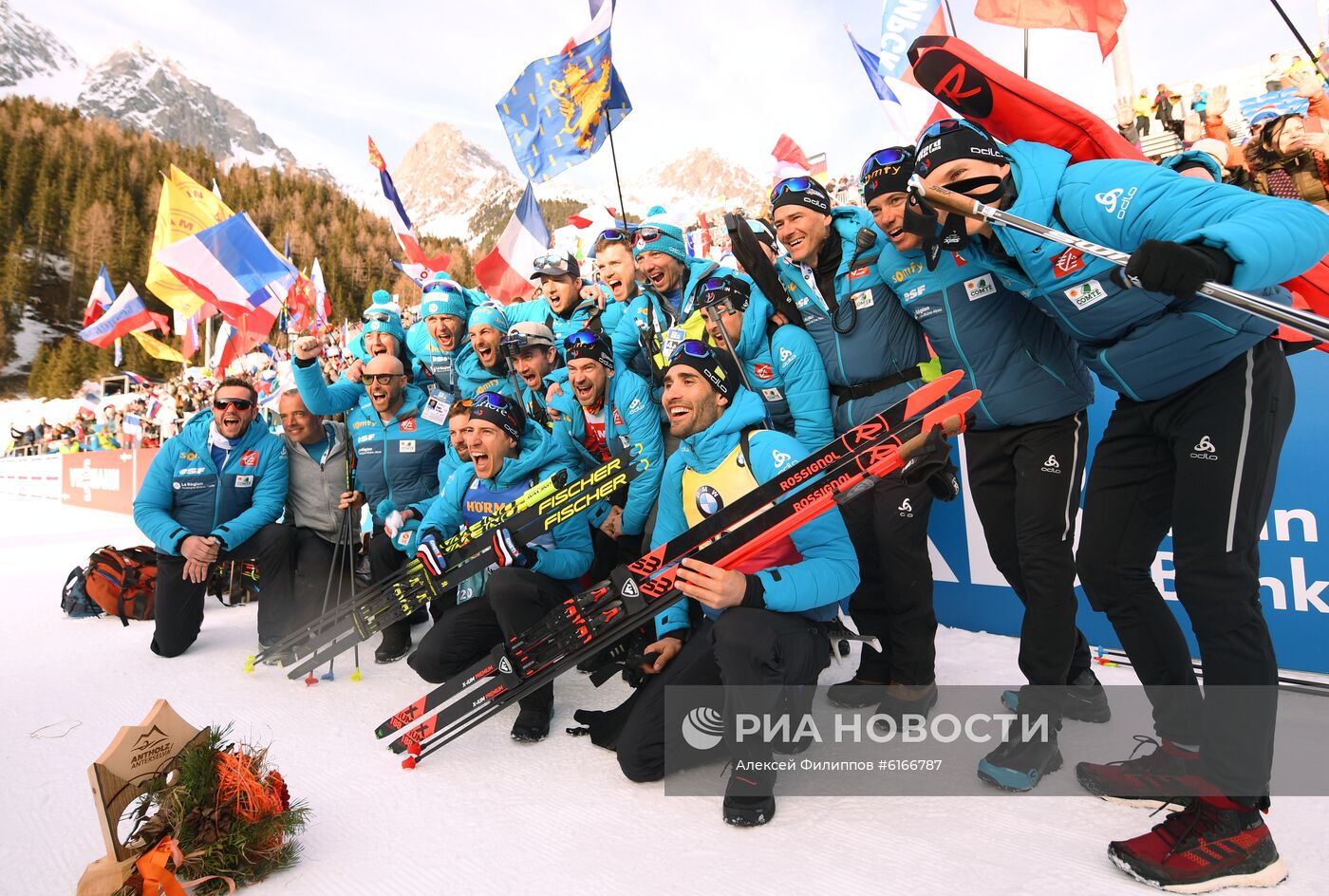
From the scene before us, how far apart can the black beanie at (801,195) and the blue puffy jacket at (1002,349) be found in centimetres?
80

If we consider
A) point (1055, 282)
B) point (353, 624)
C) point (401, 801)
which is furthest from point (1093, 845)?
point (353, 624)

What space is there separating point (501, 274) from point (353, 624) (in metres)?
5.78

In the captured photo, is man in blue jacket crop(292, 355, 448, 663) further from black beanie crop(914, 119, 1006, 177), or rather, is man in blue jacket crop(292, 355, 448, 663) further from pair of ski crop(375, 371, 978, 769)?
black beanie crop(914, 119, 1006, 177)

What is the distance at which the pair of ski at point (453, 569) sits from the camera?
3383 mm

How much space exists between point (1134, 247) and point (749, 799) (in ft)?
6.74

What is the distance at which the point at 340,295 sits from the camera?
58875 mm

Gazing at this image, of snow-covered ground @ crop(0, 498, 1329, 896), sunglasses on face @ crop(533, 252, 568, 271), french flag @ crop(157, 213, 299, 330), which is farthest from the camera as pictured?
french flag @ crop(157, 213, 299, 330)

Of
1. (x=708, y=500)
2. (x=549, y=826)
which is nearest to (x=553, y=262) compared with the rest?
(x=708, y=500)

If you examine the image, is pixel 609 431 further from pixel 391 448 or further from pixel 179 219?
pixel 179 219

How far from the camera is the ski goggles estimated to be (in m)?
3.59

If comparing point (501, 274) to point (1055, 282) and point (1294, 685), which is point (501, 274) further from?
point (1294, 685)

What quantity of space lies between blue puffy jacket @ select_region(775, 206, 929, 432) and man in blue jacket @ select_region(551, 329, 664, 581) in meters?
1.06

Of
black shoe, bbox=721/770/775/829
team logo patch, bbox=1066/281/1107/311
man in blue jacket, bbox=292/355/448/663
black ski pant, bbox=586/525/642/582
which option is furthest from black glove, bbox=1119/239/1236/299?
man in blue jacket, bbox=292/355/448/663

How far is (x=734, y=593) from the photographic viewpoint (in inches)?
93.8
